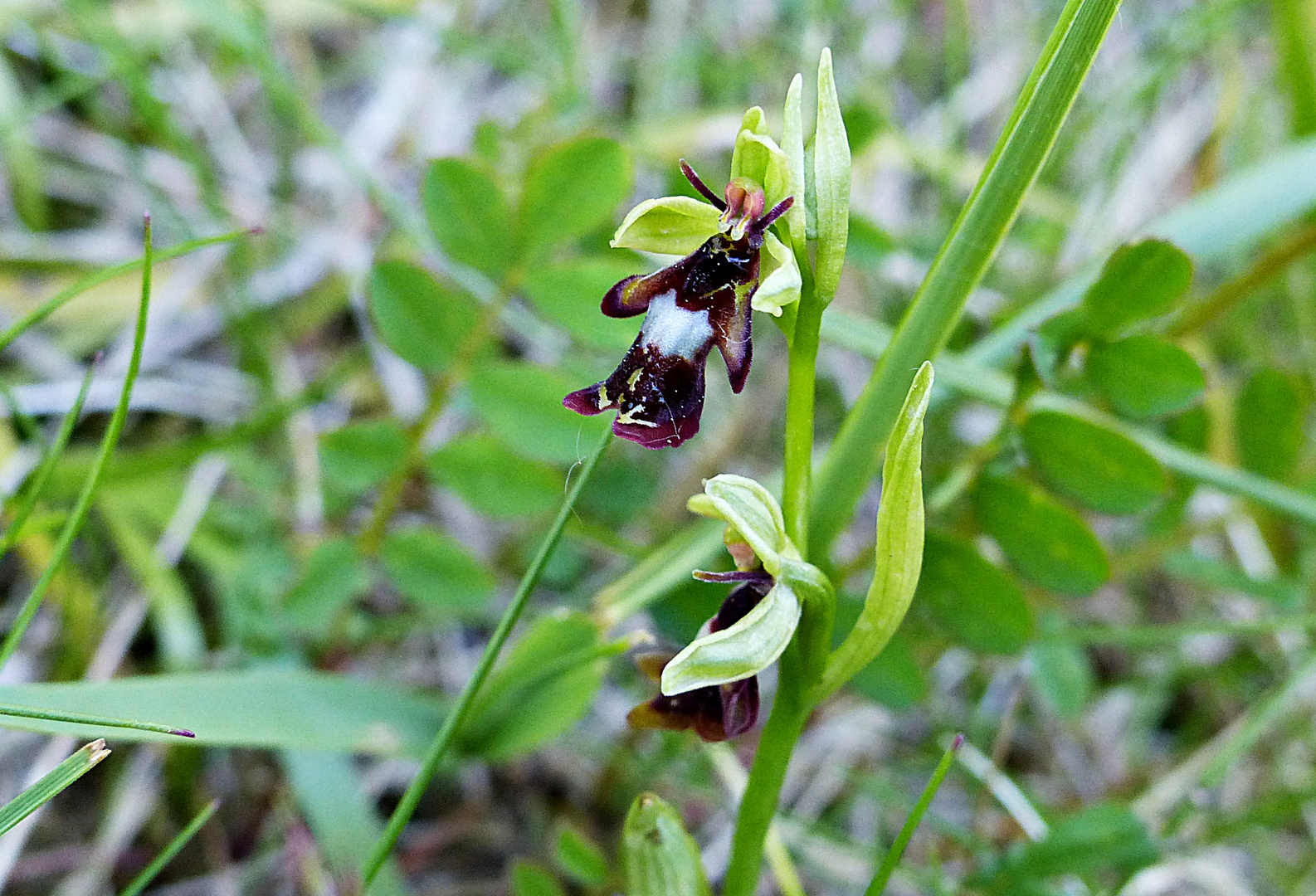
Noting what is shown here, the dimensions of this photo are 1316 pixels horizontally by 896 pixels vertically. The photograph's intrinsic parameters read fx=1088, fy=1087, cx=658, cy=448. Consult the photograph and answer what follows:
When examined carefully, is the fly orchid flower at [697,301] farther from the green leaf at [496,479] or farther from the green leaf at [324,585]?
the green leaf at [324,585]

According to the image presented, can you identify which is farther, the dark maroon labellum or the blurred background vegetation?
the blurred background vegetation

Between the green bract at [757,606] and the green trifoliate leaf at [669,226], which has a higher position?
the green trifoliate leaf at [669,226]

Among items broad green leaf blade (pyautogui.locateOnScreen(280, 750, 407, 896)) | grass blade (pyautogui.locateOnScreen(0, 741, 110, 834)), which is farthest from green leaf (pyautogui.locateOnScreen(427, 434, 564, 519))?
grass blade (pyautogui.locateOnScreen(0, 741, 110, 834))

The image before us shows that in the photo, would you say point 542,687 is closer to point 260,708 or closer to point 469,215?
point 260,708

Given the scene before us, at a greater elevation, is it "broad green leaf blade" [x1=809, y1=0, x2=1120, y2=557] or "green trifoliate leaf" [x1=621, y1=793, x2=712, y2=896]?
"broad green leaf blade" [x1=809, y1=0, x2=1120, y2=557]

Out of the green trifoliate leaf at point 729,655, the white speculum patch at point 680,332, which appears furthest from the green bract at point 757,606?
the white speculum patch at point 680,332

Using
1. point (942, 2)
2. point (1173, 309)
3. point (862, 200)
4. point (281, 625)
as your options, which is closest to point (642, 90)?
point (862, 200)

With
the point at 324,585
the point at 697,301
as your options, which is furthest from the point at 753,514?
the point at 324,585

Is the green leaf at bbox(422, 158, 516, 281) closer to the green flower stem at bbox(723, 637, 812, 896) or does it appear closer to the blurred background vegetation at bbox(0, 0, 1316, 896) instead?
the blurred background vegetation at bbox(0, 0, 1316, 896)

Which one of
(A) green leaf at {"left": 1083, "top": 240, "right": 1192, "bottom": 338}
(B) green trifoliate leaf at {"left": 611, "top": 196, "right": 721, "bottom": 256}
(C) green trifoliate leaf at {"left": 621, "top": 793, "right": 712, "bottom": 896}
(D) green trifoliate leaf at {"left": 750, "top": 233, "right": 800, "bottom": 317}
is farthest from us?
(A) green leaf at {"left": 1083, "top": 240, "right": 1192, "bottom": 338}
